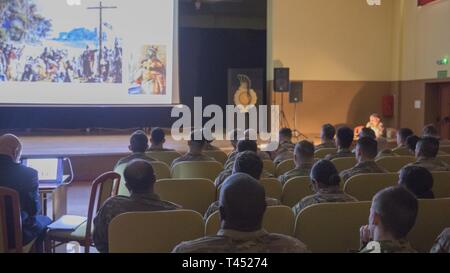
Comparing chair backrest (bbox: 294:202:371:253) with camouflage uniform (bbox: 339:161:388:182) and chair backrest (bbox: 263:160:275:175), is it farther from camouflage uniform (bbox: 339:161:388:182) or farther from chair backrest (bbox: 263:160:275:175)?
chair backrest (bbox: 263:160:275:175)

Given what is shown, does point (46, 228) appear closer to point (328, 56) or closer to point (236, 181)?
point (236, 181)

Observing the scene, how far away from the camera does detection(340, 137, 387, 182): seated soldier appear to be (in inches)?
158

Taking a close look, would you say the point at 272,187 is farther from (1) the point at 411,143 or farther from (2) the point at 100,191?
(1) the point at 411,143

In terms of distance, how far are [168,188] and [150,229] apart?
3.61 ft

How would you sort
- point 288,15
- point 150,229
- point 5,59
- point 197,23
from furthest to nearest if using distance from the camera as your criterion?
point 197,23, point 288,15, point 5,59, point 150,229

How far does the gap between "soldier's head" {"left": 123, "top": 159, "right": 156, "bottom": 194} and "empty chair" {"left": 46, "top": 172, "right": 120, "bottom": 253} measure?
2.17ft

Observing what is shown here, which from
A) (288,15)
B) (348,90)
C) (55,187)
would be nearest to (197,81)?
(288,15)

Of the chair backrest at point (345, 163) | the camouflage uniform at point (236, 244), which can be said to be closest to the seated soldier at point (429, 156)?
the chair backrest at point (345, 163)

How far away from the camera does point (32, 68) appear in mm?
9711

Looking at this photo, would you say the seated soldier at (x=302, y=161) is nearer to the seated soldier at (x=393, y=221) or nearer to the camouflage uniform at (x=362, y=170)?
the camouflage uniform at (x=362, y=170)

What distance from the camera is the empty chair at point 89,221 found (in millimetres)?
3385

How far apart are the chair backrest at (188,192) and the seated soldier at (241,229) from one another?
1.59 meters

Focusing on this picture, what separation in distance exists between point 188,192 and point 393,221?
6.02ft

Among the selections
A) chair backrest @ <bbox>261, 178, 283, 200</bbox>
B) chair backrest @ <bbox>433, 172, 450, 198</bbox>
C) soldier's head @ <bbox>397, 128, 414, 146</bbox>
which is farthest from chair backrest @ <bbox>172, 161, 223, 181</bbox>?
soldier's head @ <bbox>397, 128, 414, 146</bbox>
